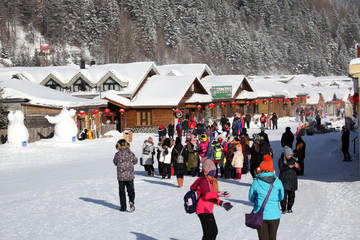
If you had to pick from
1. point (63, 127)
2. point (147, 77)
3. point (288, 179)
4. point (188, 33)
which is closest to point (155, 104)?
point (147, 77)

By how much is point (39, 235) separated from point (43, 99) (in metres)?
20.6

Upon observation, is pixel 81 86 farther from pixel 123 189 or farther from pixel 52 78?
pixel 123 189

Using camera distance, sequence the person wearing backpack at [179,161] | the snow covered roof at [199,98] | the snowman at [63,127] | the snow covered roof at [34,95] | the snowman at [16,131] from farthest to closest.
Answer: the snow covered roof at [199,98] < the snow covered roof at [34,95] < the snowman at [63,127] < the snowman at [16,131] < the person wearing backpack at [179,161]

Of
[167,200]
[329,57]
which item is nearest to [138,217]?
[167,200]

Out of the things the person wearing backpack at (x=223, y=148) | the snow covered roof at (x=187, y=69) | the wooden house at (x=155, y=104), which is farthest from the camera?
the snow covered roof at (x=187, y=69)

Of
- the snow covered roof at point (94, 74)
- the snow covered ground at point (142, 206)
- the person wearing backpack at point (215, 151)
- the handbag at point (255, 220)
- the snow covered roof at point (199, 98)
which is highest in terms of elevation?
the snow covered roof at point (94, 74)

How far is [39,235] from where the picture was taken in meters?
8.58

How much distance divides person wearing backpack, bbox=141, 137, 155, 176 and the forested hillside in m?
65.9

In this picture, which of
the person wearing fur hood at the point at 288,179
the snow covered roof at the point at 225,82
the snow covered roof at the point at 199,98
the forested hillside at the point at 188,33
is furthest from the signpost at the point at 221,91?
the forested hillside at the point at 188,33

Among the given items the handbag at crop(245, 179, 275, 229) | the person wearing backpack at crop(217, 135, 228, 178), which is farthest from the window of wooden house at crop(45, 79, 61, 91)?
the handbag at crop(245, 179, 275, 229)

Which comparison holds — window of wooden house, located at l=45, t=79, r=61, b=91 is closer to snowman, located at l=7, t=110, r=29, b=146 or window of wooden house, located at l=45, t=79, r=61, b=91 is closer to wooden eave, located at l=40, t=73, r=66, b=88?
wooden eave, located at l=40, t=73, r=66, b=88

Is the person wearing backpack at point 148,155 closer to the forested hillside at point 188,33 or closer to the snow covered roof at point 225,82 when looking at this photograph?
the snow covered roof at point 225,82

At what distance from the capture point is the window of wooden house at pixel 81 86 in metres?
41.8

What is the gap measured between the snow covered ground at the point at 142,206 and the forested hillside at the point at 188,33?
6581cm
